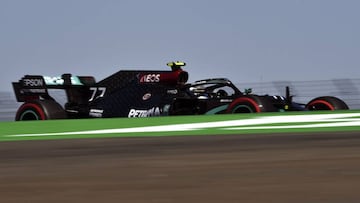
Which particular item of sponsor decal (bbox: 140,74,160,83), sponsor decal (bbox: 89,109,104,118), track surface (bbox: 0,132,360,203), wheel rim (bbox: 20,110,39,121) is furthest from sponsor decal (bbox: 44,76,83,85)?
track surface (bbox: 0,132,360,203)

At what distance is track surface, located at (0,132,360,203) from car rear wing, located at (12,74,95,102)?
10.2m

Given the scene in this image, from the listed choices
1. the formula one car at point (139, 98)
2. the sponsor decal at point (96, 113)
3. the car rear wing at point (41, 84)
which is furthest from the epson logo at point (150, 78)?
the car rear wing at point (41, 84)

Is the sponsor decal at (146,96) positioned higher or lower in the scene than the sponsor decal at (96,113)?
higher

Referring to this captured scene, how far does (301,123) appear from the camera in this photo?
1048 cm

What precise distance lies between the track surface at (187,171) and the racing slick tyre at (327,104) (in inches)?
386

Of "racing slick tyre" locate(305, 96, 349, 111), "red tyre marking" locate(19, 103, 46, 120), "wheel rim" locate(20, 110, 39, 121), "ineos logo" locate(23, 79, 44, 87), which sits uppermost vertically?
"ineos logo" locate(23, 79, 44, 87)

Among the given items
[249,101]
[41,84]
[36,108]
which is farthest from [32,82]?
[249,101]

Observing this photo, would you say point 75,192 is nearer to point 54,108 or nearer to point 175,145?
point 175,145

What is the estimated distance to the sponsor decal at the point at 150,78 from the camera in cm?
1625

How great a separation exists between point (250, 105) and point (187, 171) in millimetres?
10050

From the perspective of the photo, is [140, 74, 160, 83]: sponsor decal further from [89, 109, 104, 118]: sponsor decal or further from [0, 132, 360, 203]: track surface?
[0, 132, 360, 203]: track surface

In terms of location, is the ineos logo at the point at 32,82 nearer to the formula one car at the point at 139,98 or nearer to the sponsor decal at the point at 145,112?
the formula one car at the point at 139,98

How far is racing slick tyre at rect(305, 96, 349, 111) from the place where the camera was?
16.7 metres

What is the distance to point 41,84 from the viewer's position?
56.0 feet
